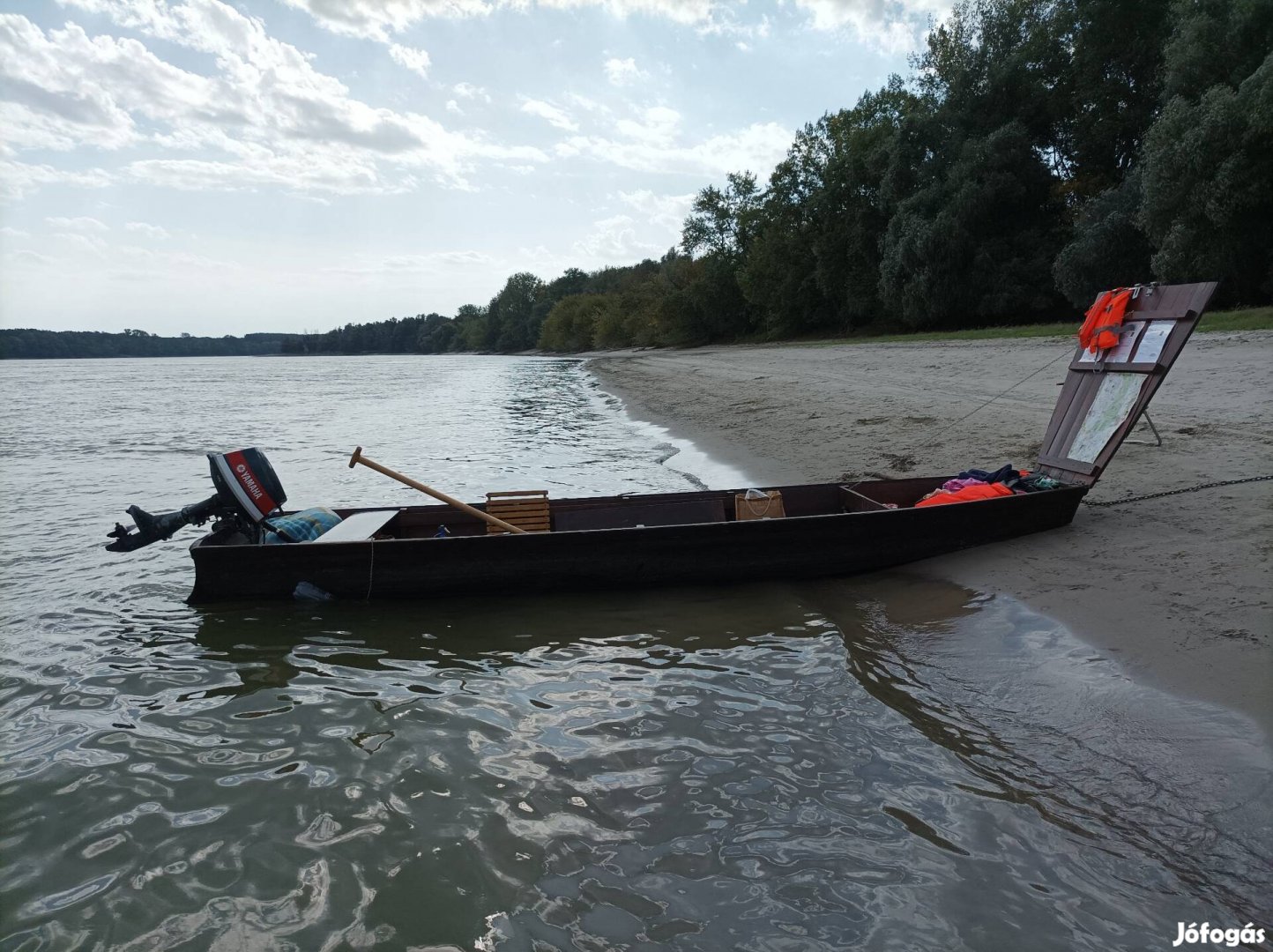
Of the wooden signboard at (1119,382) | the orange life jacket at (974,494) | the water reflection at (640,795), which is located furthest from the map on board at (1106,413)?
the water reflection at (640,795)

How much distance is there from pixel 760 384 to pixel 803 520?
16.5 meters

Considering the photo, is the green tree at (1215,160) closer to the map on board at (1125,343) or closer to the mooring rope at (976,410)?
the mooring rope at (976,410)

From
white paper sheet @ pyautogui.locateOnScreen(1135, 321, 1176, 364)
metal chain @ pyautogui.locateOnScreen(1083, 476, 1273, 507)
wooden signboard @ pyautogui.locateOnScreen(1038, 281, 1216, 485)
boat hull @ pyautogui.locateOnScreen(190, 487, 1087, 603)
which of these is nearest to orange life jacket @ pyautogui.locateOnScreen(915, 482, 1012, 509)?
boat hull @ pyautogui.locateOnScreen(190, 487, 1087, 603)

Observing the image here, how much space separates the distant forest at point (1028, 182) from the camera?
2277cm

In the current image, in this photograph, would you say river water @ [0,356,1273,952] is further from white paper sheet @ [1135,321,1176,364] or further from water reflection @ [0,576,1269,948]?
white paper sheet @ [1135,321,1176,364]

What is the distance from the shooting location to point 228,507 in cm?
725

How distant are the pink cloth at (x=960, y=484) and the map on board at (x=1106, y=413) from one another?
114 centimetres

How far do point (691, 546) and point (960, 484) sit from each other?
3030 millimetres

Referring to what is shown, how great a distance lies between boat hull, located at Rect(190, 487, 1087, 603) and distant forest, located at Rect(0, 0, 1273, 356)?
20.9 m

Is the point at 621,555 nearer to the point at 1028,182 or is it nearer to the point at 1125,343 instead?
the point at 1125,343

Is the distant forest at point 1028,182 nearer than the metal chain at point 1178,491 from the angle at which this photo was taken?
No

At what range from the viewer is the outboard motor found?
6961 millimetres

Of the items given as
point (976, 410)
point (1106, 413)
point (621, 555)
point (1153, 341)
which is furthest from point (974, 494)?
point (976, 410)

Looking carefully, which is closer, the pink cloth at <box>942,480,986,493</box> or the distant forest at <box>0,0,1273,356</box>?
the pink cloth at <box>942,480,986,493</box>
